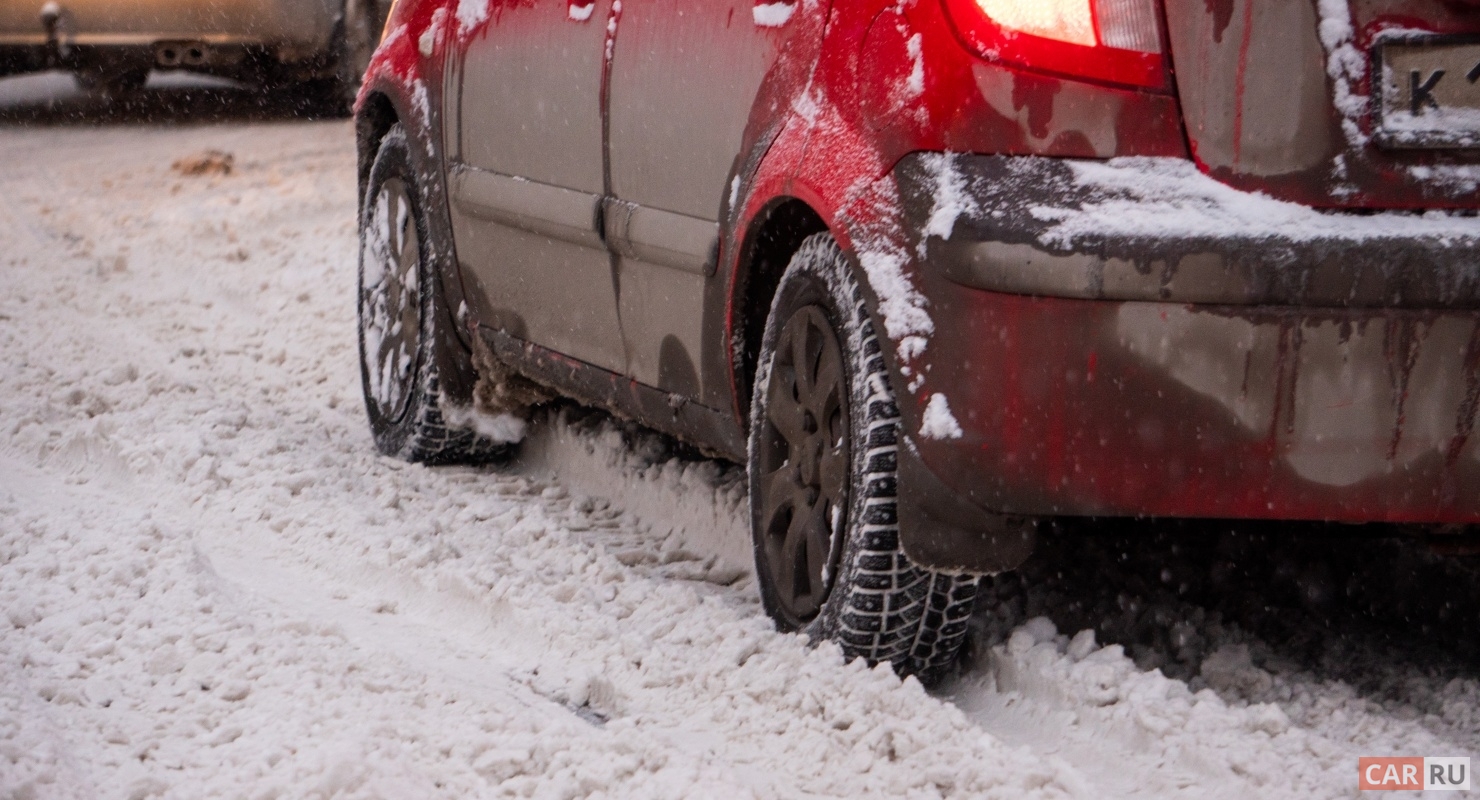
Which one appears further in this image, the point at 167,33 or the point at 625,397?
the point at 167,33

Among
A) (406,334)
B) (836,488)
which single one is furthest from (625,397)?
(406,334)

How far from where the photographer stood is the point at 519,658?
3.62 metres

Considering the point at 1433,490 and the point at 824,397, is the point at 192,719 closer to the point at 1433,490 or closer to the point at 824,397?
the point at 824,397

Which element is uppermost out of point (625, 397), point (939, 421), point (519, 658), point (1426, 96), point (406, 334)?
point (1426, 96)

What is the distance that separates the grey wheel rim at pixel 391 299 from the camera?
207 inches

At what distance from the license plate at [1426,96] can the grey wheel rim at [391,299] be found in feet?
9.90

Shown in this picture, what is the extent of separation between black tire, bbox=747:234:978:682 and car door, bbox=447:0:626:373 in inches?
28.5

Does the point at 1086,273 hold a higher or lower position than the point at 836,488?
higher

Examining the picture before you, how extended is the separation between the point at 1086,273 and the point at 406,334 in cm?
288

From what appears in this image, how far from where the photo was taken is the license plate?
2.76 metres

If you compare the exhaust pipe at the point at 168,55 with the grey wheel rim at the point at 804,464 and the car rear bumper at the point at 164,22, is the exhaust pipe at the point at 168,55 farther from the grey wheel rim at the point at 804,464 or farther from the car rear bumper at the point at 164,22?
the grey wheel rim at the point at 804,464

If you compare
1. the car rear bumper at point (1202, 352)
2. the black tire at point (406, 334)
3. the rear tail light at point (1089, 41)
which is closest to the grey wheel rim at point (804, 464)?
the car rear bumper at point (1202, 352)

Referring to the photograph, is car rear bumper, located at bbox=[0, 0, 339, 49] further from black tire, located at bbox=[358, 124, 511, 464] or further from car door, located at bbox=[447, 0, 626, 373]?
car door, located at bbox=[447, 0, 626, 373]

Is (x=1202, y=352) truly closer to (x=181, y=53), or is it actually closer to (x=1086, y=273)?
(x=1086, y=273)
